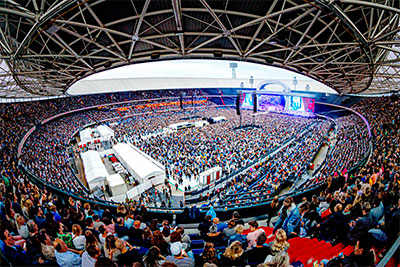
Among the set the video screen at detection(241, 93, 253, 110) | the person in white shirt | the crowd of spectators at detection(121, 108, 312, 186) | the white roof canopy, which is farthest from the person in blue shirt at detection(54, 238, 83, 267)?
the video screen at detection(241, 93, 253, 110)

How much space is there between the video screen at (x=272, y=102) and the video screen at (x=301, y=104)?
5.28 feet

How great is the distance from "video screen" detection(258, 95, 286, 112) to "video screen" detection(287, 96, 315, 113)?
161 cm

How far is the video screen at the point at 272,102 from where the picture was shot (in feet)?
140

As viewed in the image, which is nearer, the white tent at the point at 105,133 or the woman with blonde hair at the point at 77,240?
the woman with blonde hair at the point at 77,240

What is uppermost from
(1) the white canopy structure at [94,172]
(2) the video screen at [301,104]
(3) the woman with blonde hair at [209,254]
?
(2) the video screen at [301,104]

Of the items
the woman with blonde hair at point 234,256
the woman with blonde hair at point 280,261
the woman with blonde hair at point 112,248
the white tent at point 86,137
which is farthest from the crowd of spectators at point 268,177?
the white tent at point 86,137

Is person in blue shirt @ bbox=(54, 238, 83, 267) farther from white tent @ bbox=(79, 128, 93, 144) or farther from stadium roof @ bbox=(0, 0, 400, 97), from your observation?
white tent @ bbox=(79, 128, 93, 144)

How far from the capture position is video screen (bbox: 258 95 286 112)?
140 ft

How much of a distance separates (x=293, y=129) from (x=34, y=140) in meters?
34.3

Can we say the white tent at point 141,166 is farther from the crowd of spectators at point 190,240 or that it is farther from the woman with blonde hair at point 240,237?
the woman with blonde hair at point 240,237

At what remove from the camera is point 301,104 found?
40.3m

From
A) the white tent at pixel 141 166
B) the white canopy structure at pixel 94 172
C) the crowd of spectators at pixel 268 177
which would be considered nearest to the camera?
the crowd of spectators at pixel 268 177

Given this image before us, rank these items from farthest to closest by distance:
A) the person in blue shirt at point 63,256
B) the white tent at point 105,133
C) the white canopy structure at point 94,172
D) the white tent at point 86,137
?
1. the white tent at point 105,133
2. the white tent at point 86,137
3. the white canopy structure at point 94,172
4. the person in blue shirt at point 63,256

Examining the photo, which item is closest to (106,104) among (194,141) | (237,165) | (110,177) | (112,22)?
(194,141)
